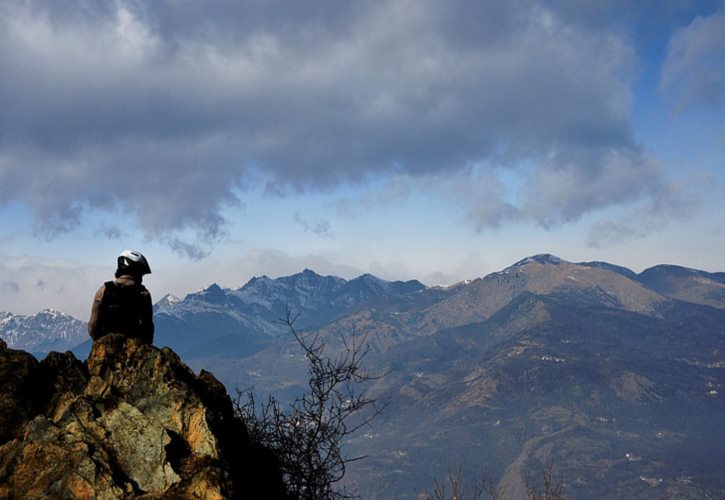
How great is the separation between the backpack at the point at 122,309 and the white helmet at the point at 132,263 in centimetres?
36

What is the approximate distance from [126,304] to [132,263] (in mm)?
924

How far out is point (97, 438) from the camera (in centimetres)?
911

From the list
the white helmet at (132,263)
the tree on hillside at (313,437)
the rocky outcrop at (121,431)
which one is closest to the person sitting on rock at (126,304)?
the white helmet at (132,263)

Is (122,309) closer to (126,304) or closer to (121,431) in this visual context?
(126,304)

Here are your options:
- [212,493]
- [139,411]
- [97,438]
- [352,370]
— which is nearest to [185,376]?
[139,411]

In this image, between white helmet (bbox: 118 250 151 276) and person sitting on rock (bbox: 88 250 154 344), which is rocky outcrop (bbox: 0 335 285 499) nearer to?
person sitting on rock (bbox: 88 250 154 344)

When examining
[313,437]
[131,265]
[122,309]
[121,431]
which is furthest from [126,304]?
[313,437]

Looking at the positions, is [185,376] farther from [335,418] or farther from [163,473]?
[335,418]

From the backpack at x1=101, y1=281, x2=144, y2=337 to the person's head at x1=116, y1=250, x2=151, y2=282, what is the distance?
305 mm

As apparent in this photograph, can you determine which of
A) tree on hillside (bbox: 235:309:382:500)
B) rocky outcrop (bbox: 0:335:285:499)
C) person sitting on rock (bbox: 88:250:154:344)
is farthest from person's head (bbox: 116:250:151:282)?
tree on hillside (bbox: 235:309:382:500)

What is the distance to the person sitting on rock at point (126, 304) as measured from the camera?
12602mm

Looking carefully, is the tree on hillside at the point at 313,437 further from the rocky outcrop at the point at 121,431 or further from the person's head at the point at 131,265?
the person's head at the point at 131,265

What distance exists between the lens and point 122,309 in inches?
507

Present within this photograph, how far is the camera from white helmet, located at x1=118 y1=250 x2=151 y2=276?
43.1 ft
